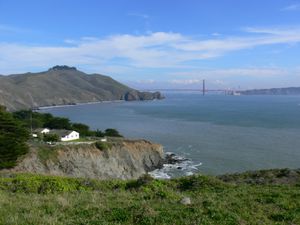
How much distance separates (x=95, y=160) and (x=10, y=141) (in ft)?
31.8

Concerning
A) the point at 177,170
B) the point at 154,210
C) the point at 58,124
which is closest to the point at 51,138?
the point at 58,124

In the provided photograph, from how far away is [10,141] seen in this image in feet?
98.2

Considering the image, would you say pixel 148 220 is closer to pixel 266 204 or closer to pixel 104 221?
pixel 104 221

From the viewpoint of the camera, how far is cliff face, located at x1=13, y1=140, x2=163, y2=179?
33031 mm

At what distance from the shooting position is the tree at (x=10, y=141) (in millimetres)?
29344

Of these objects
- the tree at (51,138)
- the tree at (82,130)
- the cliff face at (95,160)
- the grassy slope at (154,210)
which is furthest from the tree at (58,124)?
the grassy slope at (154,210)

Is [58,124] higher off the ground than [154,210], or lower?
lower

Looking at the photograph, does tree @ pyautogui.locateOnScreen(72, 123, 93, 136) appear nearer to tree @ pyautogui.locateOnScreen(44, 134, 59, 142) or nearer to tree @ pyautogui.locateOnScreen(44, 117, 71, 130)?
tree @ pyautogui.locateOnScreen(44, 117, 71, 130)

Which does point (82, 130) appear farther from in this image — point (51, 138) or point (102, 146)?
point (102, 146)

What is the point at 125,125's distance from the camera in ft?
259

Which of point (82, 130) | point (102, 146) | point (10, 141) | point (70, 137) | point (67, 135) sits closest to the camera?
point (10, 141)

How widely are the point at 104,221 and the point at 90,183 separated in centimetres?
697

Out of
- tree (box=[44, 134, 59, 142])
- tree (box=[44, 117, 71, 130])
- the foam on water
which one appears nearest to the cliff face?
the foam on water

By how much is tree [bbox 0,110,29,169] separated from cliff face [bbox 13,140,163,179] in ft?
3.31
